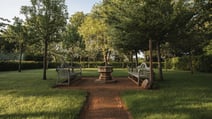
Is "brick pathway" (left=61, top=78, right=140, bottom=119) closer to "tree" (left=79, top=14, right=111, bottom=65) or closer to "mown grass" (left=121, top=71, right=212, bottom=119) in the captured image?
"mown grass" (left=121, top=71, right=212, bottom=119)

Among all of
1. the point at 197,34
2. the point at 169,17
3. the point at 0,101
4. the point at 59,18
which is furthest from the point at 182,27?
the point at 0,101

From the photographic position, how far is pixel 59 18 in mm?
16234

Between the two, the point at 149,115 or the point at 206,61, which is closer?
the point at 149,115

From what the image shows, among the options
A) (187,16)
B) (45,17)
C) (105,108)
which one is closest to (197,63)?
(187,16)

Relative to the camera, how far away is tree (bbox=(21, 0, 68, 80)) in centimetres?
1594

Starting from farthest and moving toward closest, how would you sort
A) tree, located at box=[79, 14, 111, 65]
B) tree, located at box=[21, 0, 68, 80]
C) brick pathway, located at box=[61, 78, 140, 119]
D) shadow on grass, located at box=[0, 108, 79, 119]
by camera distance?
tree, located at box=[79, 14, 111, 65] < tree, located at box=[21, 0, 68, 80] < brick pathway, located at box=[61, 78, 140, 119] < shadow on grass, located at box=[0, 108, 79, 119]

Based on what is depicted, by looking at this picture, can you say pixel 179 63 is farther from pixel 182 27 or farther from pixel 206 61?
pixel 182 27

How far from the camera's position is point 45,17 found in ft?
52.2

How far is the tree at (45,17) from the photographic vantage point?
15938 mm

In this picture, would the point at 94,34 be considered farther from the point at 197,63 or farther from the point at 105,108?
the point at 105,108

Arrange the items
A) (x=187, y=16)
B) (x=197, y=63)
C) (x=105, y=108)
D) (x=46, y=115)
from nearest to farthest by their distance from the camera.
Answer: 1. (x=46, y=115)
2. (x=105, y=108)
3. (x=187, y=16)
4. (x=197, y=63)

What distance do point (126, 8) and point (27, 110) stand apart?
24.0 feet

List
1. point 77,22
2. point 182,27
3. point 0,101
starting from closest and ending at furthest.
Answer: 1. point 0,101
2. point 182,27
3. point 77,22

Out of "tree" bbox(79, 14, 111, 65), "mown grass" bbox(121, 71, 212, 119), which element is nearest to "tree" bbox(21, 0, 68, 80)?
"mown grass" bbox(121, 71, 212, 119)
